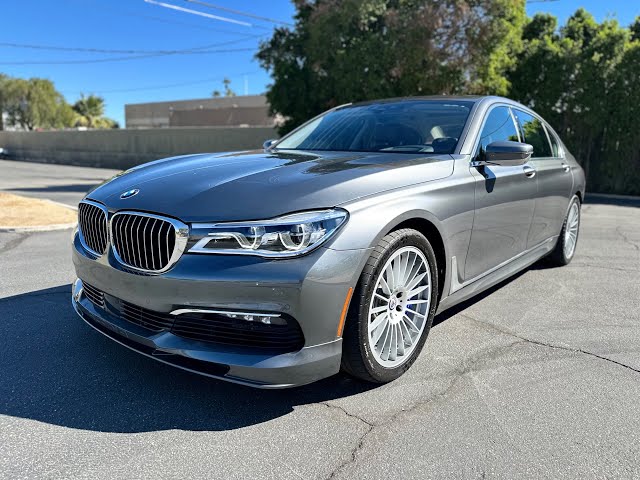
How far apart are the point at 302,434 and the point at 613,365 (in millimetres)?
2123

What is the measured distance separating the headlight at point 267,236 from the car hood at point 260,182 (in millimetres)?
44

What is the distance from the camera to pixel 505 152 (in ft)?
11.5

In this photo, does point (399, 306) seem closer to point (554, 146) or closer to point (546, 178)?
point (546, 178)

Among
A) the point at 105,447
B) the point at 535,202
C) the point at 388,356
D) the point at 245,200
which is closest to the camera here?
the point at 105,447

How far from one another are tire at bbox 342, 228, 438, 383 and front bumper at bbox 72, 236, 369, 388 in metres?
0.11

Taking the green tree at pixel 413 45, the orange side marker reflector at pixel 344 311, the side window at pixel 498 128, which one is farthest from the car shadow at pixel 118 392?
the green tree at pixel 413 45

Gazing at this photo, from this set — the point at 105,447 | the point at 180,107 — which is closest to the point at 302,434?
the point at 105,447

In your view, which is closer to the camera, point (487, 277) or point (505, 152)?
point (505, 152)

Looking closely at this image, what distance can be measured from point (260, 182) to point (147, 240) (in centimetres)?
65

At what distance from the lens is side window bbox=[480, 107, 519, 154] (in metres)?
3.85

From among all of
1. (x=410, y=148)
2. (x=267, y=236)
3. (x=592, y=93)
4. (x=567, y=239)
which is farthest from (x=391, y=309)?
(x=592, y=93)

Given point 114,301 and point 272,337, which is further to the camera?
point 114,301

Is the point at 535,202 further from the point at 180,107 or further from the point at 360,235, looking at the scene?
the point at 180,107

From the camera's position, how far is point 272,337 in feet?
7.98
